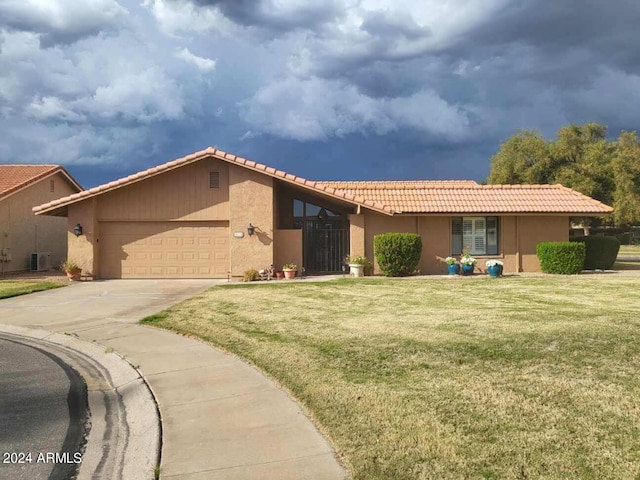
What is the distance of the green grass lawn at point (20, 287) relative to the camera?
15647 mm

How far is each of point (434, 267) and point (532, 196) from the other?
17.5 ft

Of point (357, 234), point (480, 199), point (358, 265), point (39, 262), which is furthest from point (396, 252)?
point (39, 262)

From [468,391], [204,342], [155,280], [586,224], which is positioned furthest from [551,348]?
[586,224]

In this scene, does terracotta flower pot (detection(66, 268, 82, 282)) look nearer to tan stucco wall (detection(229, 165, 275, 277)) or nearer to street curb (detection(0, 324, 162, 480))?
tan stucco wall (detection(229, 165, 275, 277))

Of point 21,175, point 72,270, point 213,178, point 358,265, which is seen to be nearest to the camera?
point 72,270

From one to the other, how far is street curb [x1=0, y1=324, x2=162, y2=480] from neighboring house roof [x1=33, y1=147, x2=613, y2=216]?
11.8 metres

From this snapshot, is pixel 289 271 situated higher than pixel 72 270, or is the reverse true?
pixel 72 270

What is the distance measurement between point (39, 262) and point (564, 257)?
2341 cm

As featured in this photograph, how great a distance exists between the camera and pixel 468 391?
5406 millimetres

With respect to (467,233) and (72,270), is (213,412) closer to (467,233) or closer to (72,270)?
(72,270)

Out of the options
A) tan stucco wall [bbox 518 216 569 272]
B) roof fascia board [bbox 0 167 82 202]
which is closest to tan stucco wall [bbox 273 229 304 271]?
tan stucco wall [bbox 518 216 569 272]

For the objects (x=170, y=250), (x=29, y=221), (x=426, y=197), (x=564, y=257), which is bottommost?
(x=564, y=257)

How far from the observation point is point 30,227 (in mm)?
25438

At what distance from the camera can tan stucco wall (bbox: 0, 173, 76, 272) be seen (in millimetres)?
23719
